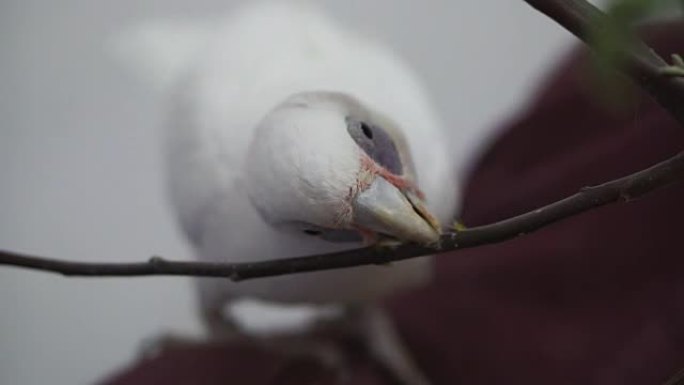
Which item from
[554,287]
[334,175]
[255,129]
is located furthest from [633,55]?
[554,287]

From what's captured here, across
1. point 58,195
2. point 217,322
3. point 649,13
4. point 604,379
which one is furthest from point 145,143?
point 649,13

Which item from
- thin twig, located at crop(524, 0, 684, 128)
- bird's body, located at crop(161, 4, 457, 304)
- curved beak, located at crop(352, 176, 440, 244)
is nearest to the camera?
thin twig, located at crop(524, 0, 684, 128)

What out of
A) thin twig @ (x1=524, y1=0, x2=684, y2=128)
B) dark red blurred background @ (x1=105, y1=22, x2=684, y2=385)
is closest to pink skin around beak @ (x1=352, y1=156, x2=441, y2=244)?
thin twig @ (x1=524, y1=0, x2=684, y2=128)

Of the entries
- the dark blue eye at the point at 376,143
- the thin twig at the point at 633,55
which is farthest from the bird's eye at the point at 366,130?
the thin twig at the point at 633,55

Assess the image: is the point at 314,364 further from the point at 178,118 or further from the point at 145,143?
the point at 145,143

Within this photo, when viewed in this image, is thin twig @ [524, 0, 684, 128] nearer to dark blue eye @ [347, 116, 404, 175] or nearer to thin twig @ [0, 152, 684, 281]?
thin twig @ [0, 152, 684, 281]

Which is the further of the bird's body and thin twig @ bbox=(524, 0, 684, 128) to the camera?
the bird's body

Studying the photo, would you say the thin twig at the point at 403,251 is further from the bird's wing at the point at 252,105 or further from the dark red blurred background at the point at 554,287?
the dark red blurred background at the point at 554,287
